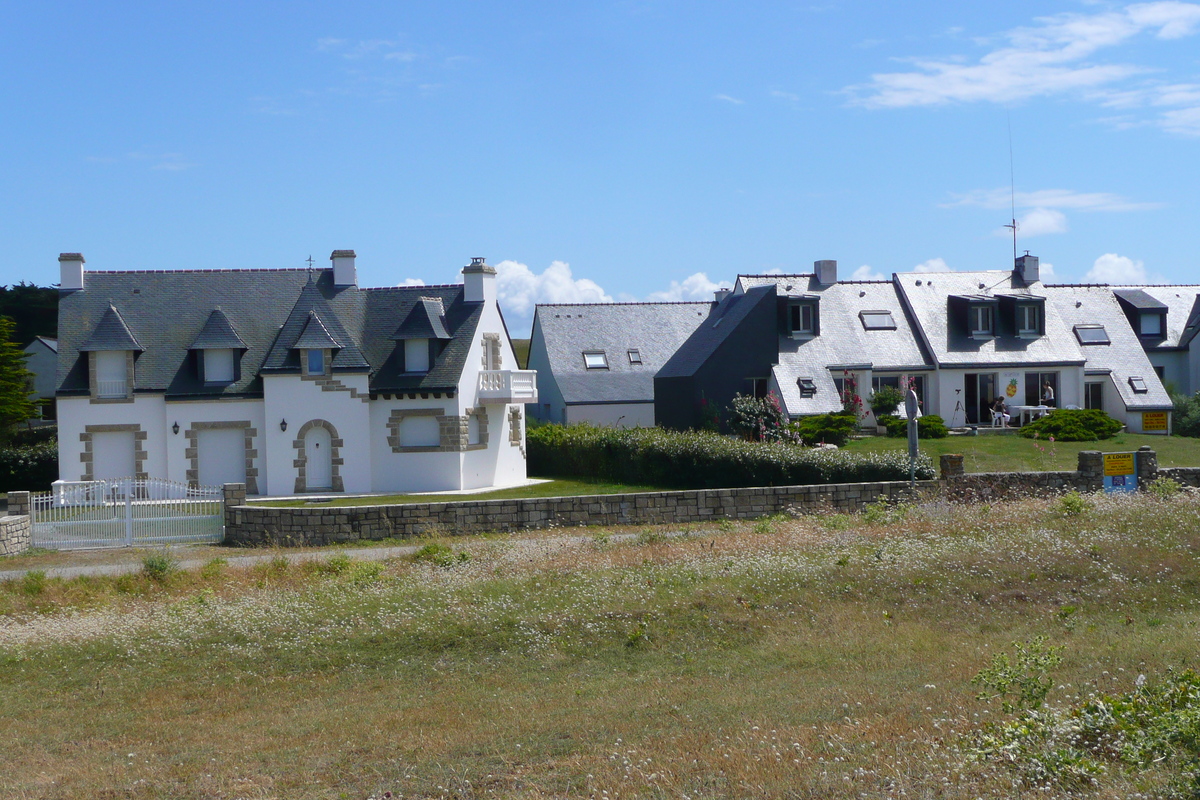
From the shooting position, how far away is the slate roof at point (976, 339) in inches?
1602

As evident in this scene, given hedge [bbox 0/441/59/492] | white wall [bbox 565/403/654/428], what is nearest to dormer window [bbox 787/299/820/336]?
white wall [bbox 565/403/654/428]

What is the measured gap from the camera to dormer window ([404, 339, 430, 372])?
3466 cm

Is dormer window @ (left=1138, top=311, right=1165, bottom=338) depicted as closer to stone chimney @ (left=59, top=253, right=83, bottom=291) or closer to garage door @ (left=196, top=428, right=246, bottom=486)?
garage door @ (left=196, top=428, right=246, bottom=486)

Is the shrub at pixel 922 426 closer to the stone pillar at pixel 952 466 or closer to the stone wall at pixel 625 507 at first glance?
the stone wall at pixel 625 507

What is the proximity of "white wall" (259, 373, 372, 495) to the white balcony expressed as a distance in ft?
12.8

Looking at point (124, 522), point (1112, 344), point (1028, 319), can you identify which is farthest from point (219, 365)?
point (1112, 344)

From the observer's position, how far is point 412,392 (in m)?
33.9

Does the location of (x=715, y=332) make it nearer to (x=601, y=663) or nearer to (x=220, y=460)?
→ (x=220, y=460)

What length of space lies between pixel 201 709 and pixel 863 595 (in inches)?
308

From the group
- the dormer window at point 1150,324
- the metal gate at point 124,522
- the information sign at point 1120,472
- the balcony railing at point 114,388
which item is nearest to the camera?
the metal gate at point 124,522

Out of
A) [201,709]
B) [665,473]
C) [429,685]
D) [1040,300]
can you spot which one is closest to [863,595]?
[429,685]

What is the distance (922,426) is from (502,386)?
14.6 m

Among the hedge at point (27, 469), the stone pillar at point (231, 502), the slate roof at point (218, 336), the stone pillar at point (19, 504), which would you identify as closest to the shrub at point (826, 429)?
the stone pillar at point (231, 502)

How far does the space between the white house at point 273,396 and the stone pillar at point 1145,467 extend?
18901 mm
